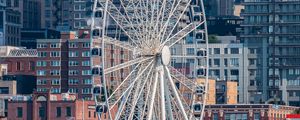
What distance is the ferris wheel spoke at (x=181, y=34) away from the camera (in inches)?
6777

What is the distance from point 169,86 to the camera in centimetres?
17350

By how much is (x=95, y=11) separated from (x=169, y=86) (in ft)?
28.9

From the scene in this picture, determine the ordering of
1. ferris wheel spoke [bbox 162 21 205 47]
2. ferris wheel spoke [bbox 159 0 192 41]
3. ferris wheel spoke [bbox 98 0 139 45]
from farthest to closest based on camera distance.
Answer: ferris wheel spoke [bbox 162 21 205 47], ferris wheel spoke [bbox 159 0 192 41], ferris wheel spoke [bbox 98 0 139 45]

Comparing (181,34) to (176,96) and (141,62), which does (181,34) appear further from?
(141,62)

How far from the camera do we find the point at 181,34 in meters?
176

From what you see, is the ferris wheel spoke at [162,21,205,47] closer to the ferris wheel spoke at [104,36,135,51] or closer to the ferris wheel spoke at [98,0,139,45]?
the ferris wheel spoke at [98,0,139,45]

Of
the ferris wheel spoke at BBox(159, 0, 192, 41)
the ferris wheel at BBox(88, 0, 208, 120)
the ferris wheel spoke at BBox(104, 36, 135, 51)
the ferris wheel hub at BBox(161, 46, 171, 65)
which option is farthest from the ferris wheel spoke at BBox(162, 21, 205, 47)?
the ferris wheel spoke at BBox(104, 36, 135, 51)

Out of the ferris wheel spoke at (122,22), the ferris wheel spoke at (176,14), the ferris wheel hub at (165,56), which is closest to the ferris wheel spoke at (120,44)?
the ferris wheel spoke at (122,22)

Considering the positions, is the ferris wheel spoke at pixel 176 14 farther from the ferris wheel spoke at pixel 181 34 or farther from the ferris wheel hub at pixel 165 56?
the ferris wheel hub at pixel 165 56

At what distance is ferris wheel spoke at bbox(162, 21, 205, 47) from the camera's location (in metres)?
172

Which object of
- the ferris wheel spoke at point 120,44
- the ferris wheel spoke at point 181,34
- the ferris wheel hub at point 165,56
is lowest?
the ferris wheel hub at point 165,56

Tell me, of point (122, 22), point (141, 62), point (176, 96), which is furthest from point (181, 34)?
point (141, 62)

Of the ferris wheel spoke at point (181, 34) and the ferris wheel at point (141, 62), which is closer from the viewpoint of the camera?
the ferris wheel at point (141, 62)

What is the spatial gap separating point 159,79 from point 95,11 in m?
7.77
